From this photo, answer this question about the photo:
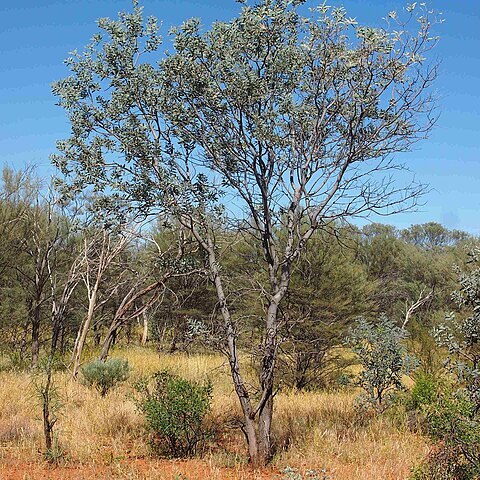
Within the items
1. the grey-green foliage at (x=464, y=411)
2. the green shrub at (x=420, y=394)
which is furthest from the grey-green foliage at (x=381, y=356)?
the grey-green foliage at (x=464, y=411)

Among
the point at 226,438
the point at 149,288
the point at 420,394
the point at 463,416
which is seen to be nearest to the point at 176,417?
the point at 226,438

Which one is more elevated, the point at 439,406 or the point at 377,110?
the point at 377,110

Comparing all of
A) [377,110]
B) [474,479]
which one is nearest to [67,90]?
[377,110]

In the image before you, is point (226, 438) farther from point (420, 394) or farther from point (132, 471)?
point (420, 394)

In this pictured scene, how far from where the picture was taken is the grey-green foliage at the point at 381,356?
900 cm

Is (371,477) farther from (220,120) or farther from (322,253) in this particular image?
(322,253)

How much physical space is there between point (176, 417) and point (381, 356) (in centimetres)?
358

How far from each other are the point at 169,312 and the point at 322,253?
9.64 metres

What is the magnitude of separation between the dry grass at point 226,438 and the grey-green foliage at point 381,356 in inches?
21.8

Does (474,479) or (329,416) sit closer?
(474,479)

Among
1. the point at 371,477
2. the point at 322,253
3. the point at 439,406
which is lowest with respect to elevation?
the point at 371,477

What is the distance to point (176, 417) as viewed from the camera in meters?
7.30

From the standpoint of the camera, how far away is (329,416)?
31.3 feet

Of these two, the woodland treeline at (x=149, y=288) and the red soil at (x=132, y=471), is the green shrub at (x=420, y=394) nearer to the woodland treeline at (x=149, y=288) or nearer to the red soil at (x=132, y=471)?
the woodland treeline at (x=149, y=288)
